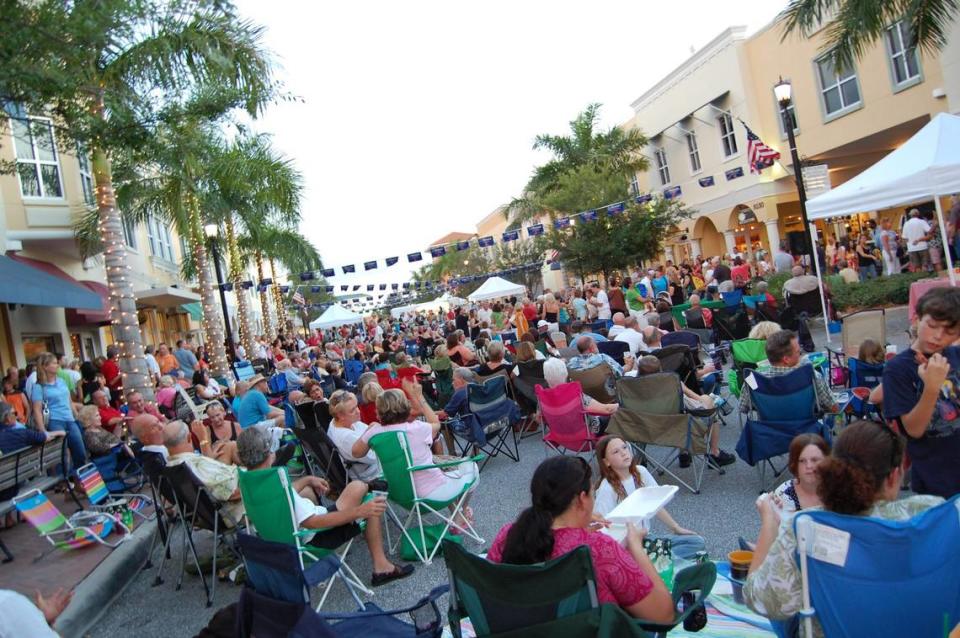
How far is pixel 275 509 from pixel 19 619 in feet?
6.11

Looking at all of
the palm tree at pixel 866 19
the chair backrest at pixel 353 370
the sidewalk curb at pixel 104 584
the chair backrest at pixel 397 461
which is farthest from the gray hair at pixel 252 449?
the palm tree at pixel 866 19

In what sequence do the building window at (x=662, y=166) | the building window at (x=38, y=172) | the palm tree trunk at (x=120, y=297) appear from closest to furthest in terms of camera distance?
the palm tree trunk at (x=120, y=297) < the building window at (x=38, y=172) < the building window at (x=662, y=166)

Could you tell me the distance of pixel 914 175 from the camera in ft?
23.9

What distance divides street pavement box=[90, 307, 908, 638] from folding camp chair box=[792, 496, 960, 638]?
203cm

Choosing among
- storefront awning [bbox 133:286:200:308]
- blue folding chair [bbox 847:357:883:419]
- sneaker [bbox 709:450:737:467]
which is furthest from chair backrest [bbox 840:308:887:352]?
storefront awning [bbox 133:286:200:308]

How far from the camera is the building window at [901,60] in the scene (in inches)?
761

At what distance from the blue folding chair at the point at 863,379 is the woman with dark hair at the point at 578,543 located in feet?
11.3

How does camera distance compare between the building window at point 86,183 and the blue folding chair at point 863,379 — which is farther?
the building window at point 86,183

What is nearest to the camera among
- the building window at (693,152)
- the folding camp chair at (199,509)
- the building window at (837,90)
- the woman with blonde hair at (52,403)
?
the folding camp chair at (199,509)

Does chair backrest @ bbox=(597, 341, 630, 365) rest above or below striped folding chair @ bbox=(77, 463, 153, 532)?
above

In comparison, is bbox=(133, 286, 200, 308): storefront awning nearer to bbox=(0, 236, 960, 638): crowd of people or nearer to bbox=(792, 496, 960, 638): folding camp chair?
bbox=(0, 236, 960, 638): crowd of people

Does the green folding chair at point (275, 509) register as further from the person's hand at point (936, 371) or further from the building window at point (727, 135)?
the building window at point (727, 135)

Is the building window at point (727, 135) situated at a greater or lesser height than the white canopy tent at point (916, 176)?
greater

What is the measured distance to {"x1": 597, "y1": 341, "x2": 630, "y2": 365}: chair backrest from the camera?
9094 mm
